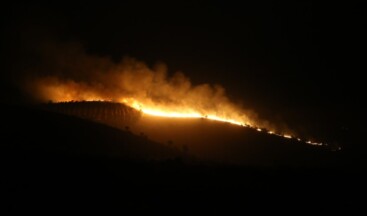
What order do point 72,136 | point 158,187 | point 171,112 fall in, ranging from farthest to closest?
point 171,112, point 72,136, point 158,187

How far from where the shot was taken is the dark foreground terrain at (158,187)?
859 centimetres

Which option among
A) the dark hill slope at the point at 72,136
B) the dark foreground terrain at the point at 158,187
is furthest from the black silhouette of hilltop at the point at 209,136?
the dark foreground terrain at the point at 158,187

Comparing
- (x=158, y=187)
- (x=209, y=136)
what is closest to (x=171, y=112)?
(x=209, y=136)

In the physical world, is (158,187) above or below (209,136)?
below

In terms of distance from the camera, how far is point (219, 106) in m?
30.0

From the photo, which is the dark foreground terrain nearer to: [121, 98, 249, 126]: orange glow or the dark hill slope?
the dark hill slope

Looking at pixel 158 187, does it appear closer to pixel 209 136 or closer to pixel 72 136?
pixel 72 136

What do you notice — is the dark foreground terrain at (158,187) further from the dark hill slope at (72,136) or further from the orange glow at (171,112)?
the orange glow at (171,112)

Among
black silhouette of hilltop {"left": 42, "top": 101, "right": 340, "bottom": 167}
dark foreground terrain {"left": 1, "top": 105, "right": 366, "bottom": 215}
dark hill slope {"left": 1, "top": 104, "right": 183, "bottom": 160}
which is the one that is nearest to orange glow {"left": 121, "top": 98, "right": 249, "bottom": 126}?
black silhouette of hilltop {"left": 42, "top": 101, "right": 340, "bottom": 167}

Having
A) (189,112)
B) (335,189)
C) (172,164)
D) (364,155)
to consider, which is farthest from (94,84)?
(335,189)

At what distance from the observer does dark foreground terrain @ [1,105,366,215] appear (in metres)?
8.59

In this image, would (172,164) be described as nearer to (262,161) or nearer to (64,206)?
(64,206)

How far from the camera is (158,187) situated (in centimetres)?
969

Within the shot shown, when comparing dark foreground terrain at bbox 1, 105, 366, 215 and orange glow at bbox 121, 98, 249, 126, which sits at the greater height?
orange glow at bbox 121, 98, 249, 126
